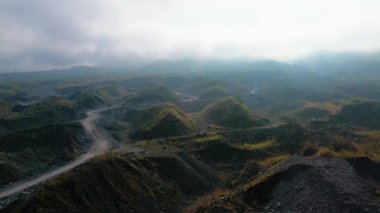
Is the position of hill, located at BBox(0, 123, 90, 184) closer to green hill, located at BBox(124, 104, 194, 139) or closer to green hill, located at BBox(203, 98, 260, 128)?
green hill, located at BBox(124, 104, 194, 139)

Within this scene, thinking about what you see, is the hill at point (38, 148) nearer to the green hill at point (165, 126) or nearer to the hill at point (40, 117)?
the green hill at point (165, 126)

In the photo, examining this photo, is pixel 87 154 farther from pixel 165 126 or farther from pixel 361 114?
pixel 361 114

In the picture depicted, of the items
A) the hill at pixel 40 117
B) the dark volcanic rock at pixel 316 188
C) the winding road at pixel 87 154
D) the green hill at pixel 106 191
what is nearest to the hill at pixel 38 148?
the winding road at pixel 87 154

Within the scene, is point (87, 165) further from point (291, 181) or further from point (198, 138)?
point (198, 138)

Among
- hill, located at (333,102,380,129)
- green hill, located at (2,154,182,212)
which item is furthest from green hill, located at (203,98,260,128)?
green hill, located at (2,154,182,212)

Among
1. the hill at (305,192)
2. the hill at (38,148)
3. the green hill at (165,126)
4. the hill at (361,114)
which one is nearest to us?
the hill at (305,192)

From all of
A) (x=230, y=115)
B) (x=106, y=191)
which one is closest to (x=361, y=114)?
(x=230, y=115)

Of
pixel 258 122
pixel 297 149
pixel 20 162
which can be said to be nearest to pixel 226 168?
pixel 297 149
